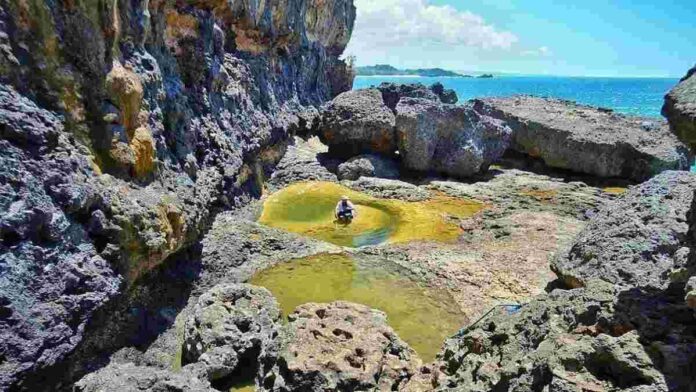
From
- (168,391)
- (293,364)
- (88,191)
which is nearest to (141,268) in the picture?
(88,191)

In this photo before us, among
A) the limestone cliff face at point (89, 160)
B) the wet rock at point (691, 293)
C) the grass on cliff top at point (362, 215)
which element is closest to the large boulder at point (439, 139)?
the grass on cliff top at point (362, 215)

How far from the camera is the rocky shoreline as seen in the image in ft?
23.8

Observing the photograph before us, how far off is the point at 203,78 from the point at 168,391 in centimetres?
1667

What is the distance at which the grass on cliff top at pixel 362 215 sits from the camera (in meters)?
21.5

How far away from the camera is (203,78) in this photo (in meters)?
22.3

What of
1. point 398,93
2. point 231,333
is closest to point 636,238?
point 231,333

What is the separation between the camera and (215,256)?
56.9 ft

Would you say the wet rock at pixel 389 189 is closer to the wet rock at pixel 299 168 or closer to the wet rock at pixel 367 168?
the wet rock at pixel 367 168

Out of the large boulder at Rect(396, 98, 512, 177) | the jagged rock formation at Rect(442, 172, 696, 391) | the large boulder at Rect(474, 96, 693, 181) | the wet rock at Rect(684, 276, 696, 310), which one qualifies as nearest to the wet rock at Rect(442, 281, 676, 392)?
the jagged rock formation at Rect(442, 172, 696, 391)

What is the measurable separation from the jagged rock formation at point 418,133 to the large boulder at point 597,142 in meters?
A: 3.02

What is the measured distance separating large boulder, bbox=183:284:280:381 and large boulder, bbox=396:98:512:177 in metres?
20.3

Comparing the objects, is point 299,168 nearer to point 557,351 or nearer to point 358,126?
point 358,126

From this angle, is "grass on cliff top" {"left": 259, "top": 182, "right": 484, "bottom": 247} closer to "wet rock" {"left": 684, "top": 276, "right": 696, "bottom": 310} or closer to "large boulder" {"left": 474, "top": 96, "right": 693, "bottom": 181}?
"large boulder" {"left": 474, "top": 96, "right": 693, "bottom": 181}

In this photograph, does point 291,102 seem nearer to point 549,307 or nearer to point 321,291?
point 321,291
